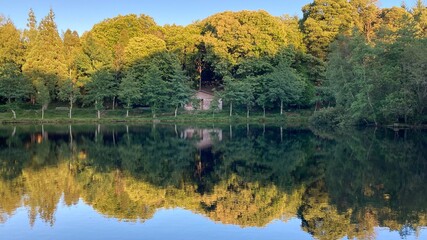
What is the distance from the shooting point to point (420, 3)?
5209cm

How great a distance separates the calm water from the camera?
1093 centimetres

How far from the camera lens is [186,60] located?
63.2 metres

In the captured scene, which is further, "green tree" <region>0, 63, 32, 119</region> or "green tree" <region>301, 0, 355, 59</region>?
"green tree" <region>301, 0, 355, 59</region>

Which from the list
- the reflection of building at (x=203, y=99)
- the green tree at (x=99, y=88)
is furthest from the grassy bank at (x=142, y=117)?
the reflection of building at (x=203, y=99)

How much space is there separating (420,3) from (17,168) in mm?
47205

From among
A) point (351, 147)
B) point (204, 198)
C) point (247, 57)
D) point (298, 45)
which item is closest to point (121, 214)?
point (204, 198)

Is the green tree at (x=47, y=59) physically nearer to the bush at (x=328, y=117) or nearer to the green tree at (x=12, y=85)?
the green tree at (x=12, y=85)

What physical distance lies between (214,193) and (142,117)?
136 ft

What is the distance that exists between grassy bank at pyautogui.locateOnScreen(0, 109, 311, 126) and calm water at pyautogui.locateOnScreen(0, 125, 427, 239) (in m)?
27.1

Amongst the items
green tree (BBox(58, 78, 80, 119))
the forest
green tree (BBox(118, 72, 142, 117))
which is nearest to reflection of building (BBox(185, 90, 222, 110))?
the forest

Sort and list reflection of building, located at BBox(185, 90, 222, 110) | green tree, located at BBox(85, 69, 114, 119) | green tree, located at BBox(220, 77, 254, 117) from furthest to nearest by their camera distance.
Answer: reflection of building, located at BBox(185, 90, 222, 110) < green tree, located at BBox(220, 77, 254, 117) < green tree, located at BBox(85, 69, 114, 119)

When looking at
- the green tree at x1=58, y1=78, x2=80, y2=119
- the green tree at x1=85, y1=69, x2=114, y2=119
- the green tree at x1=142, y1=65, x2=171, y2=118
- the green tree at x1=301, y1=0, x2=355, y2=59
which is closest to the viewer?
the green tree at x1=58, y1=78, x2=80, y2=119

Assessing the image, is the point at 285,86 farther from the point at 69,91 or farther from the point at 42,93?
the point at 42,93

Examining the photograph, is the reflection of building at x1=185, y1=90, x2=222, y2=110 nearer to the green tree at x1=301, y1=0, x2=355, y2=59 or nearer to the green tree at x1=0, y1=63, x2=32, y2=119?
the green tree at x1=301, y1=0, x2=355, y2=59
